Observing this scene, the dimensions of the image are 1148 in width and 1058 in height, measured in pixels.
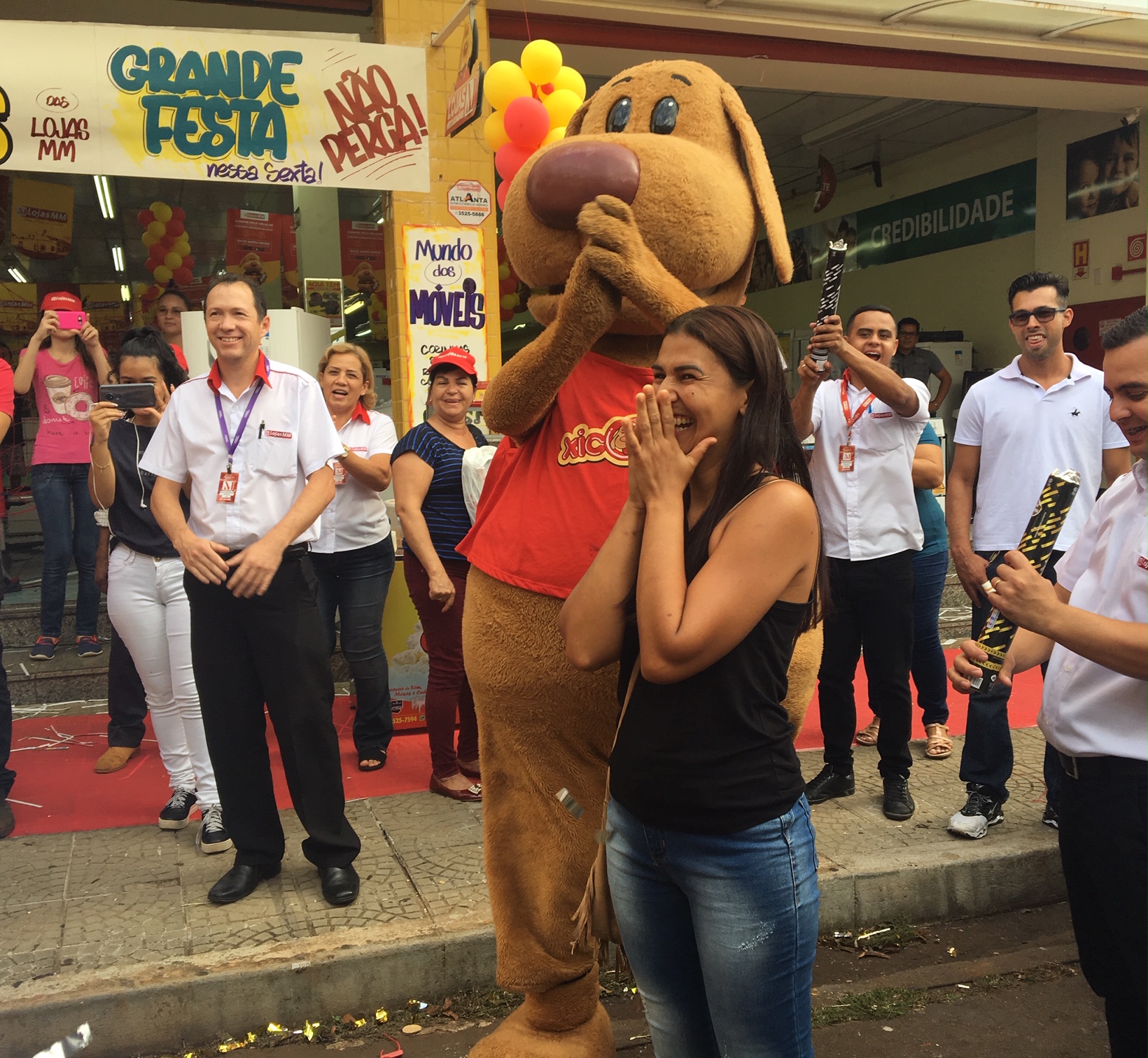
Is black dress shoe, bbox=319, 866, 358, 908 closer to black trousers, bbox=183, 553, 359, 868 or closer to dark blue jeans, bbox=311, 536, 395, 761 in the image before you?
black trousers, bbox=183, 553, 359, 868

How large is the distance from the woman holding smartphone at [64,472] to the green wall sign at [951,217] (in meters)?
10.4

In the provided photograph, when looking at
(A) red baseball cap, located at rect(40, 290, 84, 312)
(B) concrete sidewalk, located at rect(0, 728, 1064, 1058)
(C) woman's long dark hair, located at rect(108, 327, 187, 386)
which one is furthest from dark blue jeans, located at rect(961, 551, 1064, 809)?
(A) red baseball cap, located at rect(40, 290, 84, 312)

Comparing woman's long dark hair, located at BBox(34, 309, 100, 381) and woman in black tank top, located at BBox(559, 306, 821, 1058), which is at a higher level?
woman's long dark hair, located at BBox(34, 309, 100, 381)

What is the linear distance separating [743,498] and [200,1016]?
238 centimetres

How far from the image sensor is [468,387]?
4992 mm

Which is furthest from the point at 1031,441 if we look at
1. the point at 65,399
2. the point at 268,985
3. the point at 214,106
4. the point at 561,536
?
the point at 65,399

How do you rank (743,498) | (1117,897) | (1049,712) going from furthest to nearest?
(1049,712) < (1117,897) < (743,498)

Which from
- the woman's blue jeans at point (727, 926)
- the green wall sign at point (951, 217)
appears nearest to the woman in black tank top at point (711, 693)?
the woman's blue jeans at point (727, 926)

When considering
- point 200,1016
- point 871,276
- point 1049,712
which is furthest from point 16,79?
point 871,276

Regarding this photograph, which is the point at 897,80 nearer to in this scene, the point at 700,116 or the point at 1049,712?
the point at 700,116

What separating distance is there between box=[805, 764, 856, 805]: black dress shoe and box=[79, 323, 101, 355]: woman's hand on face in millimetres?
4494

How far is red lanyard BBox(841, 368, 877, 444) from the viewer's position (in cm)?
445

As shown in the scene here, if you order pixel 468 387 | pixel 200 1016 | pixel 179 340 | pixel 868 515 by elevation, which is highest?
pixel 179 340

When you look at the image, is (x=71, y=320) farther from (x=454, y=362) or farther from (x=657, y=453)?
(x=657, y=453)
